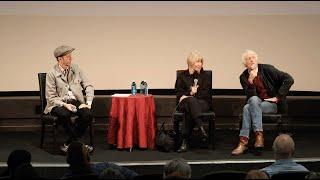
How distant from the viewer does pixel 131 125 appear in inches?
223

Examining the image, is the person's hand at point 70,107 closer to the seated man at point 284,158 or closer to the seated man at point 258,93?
the seated man at point 258,93

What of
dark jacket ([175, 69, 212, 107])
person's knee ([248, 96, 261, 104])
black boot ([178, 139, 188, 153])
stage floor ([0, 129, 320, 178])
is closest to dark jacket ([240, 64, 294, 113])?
person's knee ([248, 96, 261, 104])

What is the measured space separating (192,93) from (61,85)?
4.04 feet

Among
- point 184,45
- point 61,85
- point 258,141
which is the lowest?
point 258,141

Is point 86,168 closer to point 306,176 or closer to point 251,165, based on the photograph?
point 306,176

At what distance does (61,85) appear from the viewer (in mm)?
5602

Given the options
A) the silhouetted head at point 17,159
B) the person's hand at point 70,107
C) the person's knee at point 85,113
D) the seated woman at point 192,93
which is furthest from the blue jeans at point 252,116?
the silhouetted head at point 17,159

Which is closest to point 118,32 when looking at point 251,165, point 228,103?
point 228,103

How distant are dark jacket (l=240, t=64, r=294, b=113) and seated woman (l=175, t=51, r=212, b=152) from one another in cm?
38

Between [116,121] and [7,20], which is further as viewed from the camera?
[7,20]

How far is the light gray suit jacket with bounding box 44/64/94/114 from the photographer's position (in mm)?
5555

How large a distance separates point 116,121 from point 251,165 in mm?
1419

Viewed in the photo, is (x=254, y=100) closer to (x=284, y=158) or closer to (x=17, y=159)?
(x=284, y=158)

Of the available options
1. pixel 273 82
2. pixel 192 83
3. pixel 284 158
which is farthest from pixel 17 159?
pixel 273 82
